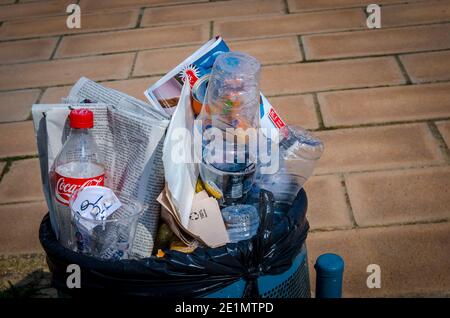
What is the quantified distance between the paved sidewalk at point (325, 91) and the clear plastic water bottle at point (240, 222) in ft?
2.68

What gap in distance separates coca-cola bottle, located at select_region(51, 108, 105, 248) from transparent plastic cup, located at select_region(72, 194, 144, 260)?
6 cm

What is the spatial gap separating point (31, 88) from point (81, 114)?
7.91ft

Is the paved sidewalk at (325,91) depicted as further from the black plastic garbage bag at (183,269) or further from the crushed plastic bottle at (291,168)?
the black plastic garbage bag at (183,269)

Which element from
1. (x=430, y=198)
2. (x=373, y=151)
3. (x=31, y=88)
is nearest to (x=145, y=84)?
(x=31, y=88)

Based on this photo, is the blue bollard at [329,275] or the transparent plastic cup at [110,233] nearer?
the transparent plastic cup at [110,233]

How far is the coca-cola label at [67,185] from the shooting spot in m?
1.63

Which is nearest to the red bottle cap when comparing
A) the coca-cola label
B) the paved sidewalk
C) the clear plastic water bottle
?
the coca-cola label

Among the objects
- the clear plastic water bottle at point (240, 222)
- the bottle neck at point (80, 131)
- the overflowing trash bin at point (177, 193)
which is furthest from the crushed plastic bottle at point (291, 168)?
the bottle neck at point (80, 131)

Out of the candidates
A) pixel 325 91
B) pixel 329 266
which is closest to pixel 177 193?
pixel 329 266

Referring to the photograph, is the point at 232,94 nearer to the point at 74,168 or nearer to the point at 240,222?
the point at 240,222

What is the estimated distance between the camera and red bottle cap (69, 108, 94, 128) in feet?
5.32

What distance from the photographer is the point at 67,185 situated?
1632 mm

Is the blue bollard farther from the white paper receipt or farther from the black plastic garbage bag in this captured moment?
the white paper receipt
